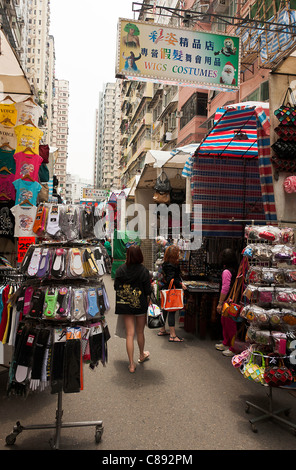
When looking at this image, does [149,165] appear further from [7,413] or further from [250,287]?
[7,413]

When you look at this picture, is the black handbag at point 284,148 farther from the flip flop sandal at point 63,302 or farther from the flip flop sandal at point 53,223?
the flip flop sandal at point 63,302

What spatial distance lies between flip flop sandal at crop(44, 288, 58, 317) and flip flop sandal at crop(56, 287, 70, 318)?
4 centimetres

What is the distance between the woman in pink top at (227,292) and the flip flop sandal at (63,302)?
9.67ft

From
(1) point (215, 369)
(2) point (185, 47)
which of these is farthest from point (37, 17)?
(1) point (215, 369)

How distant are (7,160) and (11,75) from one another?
134cm

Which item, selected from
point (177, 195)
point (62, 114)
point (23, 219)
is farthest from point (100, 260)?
point (62, 114)

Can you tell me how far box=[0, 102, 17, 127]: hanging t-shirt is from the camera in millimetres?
5523

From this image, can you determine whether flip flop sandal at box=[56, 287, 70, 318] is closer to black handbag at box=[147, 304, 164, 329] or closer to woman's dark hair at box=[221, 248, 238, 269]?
black handbag at box=[147, 304, 164, 329]

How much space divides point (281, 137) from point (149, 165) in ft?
17.4

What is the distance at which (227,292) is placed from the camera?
526 centimetres

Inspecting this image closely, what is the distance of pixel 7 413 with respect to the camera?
3.47 meters

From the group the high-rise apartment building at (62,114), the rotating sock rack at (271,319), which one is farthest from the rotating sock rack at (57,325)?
the high-rise apartment building at (62,114)

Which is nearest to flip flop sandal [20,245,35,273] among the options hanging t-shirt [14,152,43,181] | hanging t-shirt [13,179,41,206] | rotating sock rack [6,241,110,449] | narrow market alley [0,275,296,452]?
rotating sock rack [6,241,110,449]

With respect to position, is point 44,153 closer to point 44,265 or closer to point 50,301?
point 44,265
